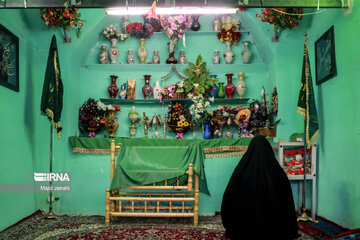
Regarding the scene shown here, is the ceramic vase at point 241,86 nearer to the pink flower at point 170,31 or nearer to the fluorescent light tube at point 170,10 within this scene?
the pink flower at point 170,31

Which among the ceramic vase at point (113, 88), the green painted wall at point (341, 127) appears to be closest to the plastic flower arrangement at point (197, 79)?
the ceramic vase at point (113, 88)

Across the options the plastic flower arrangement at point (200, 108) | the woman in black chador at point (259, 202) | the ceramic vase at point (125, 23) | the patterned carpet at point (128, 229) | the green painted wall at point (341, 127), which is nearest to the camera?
the woman in black chador at point (259, 202)

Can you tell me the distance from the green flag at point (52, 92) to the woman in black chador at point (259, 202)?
2.77 meters

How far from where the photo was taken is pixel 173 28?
5633mm

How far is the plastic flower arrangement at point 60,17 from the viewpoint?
15.1 ft

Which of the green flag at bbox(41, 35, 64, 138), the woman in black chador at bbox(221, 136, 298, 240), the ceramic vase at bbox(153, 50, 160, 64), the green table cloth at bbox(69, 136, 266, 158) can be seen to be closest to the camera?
the woman in black chador at bbox(221, 136, 298, 240)

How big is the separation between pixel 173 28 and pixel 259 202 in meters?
3.66

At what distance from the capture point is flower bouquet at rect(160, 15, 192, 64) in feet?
18.5

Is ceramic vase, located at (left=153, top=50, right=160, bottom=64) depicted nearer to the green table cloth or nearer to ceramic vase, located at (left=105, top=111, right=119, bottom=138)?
ceramic vase, located at (left=105, top=111, right=119, bottom=138)

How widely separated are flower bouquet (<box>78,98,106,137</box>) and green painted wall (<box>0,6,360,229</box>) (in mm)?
144

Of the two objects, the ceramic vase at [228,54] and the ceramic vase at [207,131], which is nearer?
the ceramic vase at [207,131]

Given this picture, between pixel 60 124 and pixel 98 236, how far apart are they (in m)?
1.94

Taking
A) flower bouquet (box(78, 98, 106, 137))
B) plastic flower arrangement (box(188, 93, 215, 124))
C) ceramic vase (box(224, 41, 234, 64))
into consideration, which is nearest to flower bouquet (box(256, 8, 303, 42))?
ceramic vase (box(224, 41, 234, 64))

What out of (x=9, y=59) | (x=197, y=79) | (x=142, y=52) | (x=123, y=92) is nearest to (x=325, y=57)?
(x=197, y=79)
